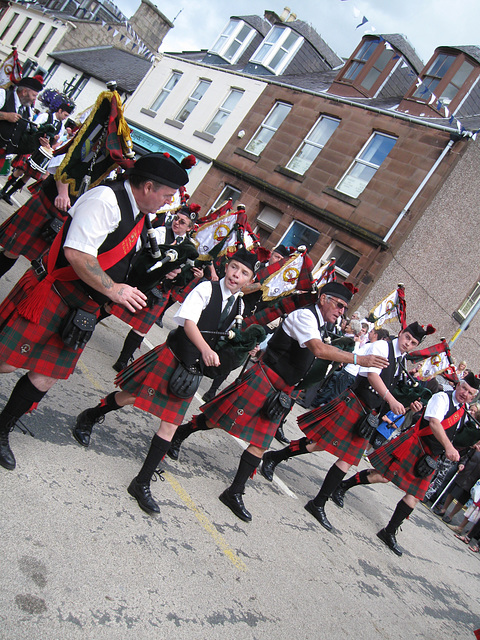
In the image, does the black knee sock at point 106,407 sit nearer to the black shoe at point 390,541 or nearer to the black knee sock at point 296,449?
the black knee sock at point 296,449

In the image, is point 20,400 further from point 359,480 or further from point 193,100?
point 193,100

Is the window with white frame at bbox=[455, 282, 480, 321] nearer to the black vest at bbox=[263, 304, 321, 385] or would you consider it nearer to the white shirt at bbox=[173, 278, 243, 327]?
the black vest at bbox=[263, 304, 321, 385]

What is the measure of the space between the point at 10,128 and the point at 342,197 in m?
10.5

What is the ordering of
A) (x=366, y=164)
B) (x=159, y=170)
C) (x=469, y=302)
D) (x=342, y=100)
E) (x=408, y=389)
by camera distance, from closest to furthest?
(x=159, y=170), (x=408, y=389), (x=366, y=164), (x=342, y=100), (x=469, y=302)

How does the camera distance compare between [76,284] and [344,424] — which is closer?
[76,284]

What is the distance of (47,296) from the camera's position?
2809 millimetres

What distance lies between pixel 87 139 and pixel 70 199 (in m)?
1.77

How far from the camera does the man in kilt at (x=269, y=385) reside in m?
4.00

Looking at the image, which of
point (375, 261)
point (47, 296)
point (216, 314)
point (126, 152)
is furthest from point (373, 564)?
point (375, 261)

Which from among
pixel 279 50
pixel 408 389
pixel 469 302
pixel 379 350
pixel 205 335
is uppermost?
pixel 279 50

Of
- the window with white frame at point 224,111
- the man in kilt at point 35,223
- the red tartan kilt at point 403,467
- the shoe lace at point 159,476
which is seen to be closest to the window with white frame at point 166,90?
the window with white frame at point 224,111

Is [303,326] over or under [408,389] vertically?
under

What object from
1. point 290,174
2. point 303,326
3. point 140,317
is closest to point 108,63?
point 290,174

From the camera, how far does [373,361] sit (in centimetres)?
402
